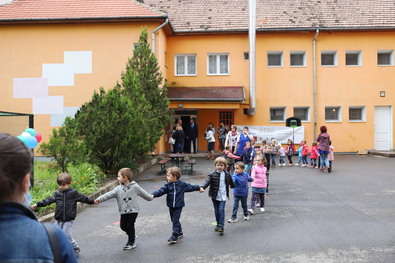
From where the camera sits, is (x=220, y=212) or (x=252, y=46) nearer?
(x=220, y=212)

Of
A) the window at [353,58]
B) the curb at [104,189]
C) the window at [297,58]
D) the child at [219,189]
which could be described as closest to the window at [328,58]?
the window at [353,58]

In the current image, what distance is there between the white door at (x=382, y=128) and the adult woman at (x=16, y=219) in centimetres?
2428

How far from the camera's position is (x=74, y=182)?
10.0 metres

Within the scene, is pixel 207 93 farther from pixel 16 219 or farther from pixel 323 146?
pixel 16 219

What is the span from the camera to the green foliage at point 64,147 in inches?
372

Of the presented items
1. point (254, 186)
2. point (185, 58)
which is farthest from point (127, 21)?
point (254, 186)

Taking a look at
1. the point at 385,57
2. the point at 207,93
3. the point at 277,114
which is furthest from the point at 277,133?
the point at 385,57

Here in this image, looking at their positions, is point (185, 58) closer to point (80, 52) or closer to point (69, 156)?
point (80, 52)

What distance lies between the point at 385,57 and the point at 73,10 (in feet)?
60.1

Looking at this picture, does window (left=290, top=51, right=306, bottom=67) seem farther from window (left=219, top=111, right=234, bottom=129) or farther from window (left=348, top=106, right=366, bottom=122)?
window (left=219, top=111, right=234, bottom=129)

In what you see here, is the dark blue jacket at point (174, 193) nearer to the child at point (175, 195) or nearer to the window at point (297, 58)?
the child at point (175, 195)

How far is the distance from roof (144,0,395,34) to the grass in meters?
13.3

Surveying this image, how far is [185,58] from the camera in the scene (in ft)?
77.3

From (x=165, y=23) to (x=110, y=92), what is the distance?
8.48 meters
